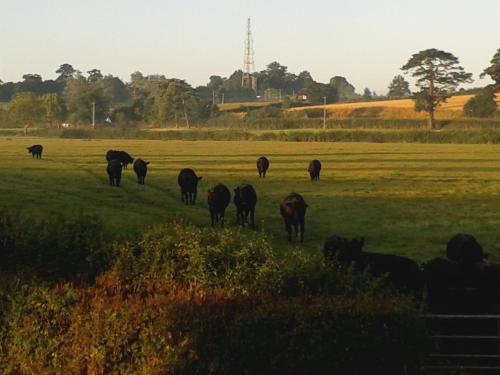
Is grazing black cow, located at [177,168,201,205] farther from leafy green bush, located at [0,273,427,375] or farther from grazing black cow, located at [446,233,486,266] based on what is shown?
leafy green bush, located at [0,273,427,375]

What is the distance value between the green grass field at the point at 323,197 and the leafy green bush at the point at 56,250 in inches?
159

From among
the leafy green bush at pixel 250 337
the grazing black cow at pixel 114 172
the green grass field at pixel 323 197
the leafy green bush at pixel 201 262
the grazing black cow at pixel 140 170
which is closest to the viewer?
the leafy green bush at pixel 250 337

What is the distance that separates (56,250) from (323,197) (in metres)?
20.0

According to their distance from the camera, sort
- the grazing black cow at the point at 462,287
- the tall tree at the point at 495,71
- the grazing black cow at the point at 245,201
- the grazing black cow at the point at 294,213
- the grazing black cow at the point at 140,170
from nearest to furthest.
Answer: the grazing black cow at the point at 462,287
the grazing black cow at the point at 294,213
the grazing black cow at the point at 245,201
the grazing black cow at the point at 140,170
the tall tree at the point at 495,71

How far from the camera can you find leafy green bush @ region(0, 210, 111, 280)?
999cm

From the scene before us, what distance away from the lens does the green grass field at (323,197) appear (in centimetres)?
2091

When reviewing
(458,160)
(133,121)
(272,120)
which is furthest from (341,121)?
(458,160)

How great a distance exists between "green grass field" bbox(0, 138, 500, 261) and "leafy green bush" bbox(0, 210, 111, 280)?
404 cm

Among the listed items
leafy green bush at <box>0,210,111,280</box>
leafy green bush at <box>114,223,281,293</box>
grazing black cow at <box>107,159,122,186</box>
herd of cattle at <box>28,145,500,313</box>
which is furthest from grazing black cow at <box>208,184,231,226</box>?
grazing black cow at <box>107,159,122,186</box>

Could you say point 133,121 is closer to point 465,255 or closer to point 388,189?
point 388,189

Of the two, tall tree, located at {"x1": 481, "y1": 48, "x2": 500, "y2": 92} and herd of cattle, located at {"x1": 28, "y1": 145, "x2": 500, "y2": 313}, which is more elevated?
tall tree, located at {"x1": 481, "y1": 48, "x2": 500, "y2": 92}

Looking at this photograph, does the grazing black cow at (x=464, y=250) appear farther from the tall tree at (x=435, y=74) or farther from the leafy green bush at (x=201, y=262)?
the tall tree at (x=435, y=74)

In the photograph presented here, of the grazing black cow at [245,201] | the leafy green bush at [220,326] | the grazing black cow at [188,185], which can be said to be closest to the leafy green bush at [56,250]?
the leafy green bush at [220,326]

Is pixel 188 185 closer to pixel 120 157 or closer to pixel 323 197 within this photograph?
pixel 323 197
